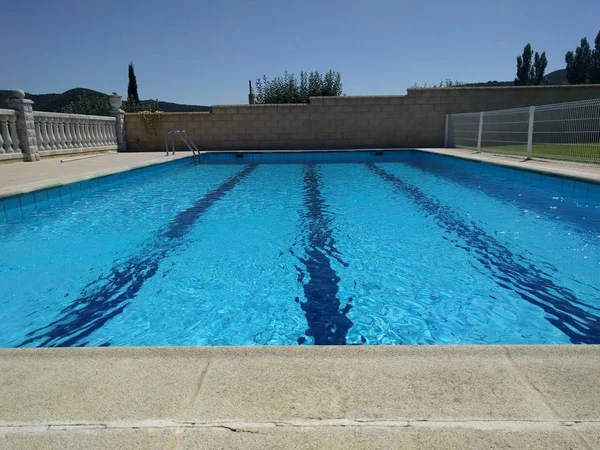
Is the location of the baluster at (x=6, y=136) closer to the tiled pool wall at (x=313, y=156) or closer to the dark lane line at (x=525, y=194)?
the tiled pool wall at (x=313, y=156)

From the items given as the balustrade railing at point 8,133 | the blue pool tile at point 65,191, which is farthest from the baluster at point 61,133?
the blue pool tile at point 65,191

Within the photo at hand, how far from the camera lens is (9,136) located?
9469 mm

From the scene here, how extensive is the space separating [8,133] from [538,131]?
552 inches

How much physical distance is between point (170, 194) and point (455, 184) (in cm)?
590

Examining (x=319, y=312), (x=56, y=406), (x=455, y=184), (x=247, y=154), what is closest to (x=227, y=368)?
(x=56, y=406)

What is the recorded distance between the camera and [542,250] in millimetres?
4113

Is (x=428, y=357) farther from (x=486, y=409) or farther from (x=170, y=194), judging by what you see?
(x=170, y=194)

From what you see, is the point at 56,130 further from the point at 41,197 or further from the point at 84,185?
the point at 41,197

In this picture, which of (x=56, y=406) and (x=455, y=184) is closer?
(x=56, y=406)

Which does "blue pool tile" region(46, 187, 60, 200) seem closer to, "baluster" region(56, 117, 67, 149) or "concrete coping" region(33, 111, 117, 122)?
"concrete coping" region(33, 111, 117, 122)

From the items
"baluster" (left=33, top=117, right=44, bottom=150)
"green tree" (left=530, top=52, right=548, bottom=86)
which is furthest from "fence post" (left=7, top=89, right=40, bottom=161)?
"green tree" (left=530, top=52, right=548, bottom=86)

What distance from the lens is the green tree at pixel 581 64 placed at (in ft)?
143

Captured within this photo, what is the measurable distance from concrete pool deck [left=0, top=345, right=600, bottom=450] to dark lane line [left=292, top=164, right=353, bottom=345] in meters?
0.91

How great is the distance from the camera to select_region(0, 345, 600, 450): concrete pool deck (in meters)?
1.19
